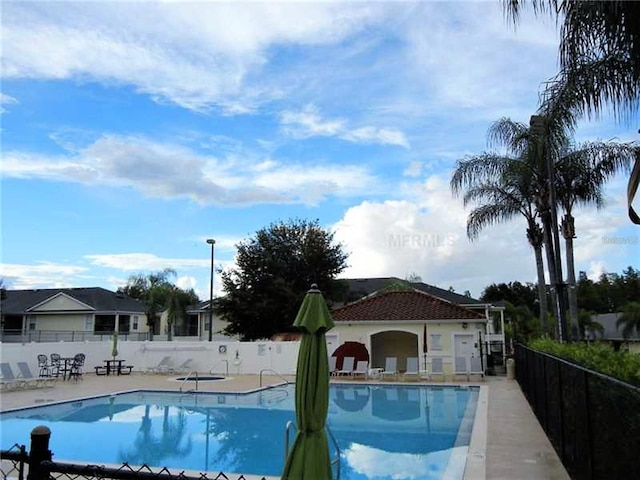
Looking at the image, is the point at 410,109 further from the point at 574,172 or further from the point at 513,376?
the point at 513,376

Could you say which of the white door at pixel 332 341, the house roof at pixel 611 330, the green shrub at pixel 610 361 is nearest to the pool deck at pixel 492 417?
the green shrub at pixel 610 361

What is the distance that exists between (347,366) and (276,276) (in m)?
12.1

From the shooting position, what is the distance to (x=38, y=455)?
3.78 metres

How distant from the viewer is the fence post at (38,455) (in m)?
3.74

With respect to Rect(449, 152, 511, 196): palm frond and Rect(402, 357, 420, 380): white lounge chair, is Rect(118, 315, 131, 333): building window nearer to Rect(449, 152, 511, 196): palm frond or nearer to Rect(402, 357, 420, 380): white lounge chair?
Rect(402, 357, 420, 380): white lounge chair

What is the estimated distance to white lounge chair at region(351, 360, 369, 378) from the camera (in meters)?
23.8

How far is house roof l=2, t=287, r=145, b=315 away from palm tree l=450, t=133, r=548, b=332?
A: 1255 inches

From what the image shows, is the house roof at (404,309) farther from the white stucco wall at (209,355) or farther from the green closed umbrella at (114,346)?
the green closed umbrella at (114,346)

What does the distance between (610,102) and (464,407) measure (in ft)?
33.3

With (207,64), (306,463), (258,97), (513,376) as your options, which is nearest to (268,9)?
(207,64)

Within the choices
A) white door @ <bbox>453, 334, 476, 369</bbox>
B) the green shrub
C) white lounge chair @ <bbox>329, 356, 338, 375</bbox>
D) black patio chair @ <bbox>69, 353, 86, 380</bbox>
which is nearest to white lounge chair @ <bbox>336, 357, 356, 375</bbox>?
white lounge chair @ <bbox>329, 356, 338, 375</bbox>

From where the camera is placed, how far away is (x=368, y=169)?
2055cm

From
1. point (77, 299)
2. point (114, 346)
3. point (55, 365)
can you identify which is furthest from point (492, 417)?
point (77, 299)

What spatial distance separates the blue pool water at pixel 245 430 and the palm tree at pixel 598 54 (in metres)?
5.99
